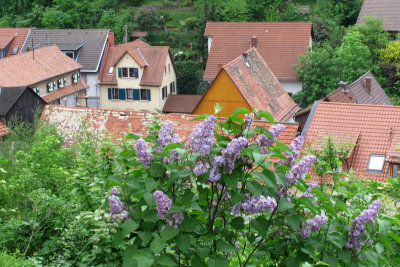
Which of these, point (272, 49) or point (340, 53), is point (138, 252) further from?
point (272, 49)

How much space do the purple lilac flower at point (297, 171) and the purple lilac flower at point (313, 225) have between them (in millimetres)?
300

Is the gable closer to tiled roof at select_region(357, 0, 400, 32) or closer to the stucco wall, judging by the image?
the stucco wall

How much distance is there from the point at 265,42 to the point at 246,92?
17.7m

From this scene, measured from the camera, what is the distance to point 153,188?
12.5 feet

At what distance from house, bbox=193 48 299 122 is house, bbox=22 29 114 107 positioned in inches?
634

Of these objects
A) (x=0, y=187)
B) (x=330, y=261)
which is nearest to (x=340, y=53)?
(x=0, y=187)

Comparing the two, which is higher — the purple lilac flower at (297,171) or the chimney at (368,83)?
the purple lilac flower at (297,171)

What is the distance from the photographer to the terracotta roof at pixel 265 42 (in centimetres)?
4000

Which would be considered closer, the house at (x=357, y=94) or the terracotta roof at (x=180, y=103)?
the house at (x=357, y=94)

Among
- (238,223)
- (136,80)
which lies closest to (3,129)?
(136,80)

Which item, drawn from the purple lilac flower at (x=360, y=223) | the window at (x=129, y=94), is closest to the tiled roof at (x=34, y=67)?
the window at (x=129, y=94)

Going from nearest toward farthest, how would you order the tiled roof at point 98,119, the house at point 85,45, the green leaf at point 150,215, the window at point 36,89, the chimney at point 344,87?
the green leaf at point 150,215 < the tiled roof at point 98,119 < the chimney at point 344,87 < the window at point 36,89 < the house at point 85,45

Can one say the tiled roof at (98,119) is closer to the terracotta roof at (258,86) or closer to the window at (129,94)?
the terracotta roof at (258,86)

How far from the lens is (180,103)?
129ft
